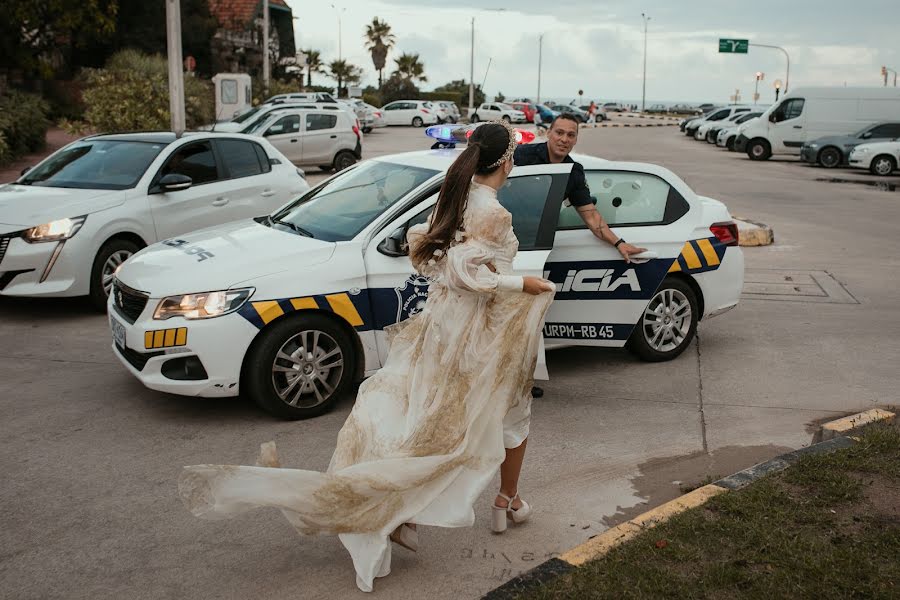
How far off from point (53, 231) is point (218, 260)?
10.3ft

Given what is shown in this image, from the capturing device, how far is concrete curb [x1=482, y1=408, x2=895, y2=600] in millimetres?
3691

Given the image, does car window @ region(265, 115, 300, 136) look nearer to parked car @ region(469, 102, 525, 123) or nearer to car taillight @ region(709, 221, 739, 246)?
car taillight @ region(709, 221, 739, 246)

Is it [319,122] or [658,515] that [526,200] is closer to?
[658,515]

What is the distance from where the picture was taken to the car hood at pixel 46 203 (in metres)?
8.25

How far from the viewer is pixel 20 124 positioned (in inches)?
881

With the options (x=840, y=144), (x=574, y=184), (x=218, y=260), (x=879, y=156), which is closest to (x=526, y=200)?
(x=574, y=184)

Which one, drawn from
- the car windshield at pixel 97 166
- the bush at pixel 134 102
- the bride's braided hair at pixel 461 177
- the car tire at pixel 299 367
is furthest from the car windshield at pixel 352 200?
the bush at pixel 134 102

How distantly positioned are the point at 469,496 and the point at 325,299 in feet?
7.27

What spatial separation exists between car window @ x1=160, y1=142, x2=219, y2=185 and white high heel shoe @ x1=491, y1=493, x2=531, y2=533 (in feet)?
19.9

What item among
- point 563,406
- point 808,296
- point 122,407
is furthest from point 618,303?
point 808,296

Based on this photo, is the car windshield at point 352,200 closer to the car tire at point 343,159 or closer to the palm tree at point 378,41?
the car tire at point 343,159

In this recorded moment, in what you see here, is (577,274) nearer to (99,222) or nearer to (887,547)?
(887,547)

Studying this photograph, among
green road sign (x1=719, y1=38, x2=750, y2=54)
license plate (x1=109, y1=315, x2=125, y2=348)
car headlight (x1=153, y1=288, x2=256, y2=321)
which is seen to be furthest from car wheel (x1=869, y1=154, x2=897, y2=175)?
green road sign (x1=719, y1=38, x2=750, y2=54)

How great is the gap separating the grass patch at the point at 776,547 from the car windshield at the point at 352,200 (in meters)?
2.95
